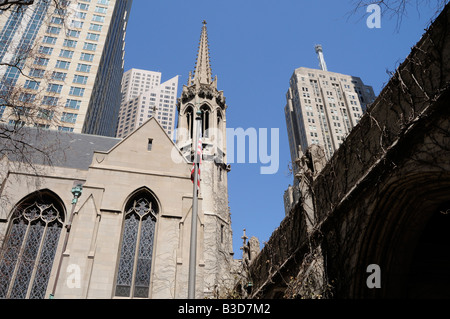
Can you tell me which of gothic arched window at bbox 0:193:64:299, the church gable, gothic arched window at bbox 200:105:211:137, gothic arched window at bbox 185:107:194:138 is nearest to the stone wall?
the church gable

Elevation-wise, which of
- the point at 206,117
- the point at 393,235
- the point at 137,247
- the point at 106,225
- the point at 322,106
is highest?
the point at 322,106

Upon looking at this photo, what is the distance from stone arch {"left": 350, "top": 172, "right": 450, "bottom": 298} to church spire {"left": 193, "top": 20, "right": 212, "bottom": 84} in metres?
30.9

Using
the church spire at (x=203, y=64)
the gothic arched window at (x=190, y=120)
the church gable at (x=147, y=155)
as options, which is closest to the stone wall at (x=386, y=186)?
the church gable at (x=147, y=155)

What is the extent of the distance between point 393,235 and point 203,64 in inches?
1379

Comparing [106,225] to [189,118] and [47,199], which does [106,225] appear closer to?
[47,199]

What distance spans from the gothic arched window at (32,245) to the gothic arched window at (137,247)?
346 centimetres

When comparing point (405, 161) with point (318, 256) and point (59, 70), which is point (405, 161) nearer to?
point (318, 256)

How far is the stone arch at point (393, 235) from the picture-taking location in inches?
299

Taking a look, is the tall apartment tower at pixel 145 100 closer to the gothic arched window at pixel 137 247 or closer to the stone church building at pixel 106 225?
the stone church building at pixel 106 225

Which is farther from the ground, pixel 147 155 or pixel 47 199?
pixel 147 155

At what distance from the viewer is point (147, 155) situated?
19.4 metres

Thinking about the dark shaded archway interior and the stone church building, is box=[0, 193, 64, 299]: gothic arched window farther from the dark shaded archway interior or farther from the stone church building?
the dark shaded archway interior

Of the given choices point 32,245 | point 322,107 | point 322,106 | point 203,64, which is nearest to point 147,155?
point 32,245
